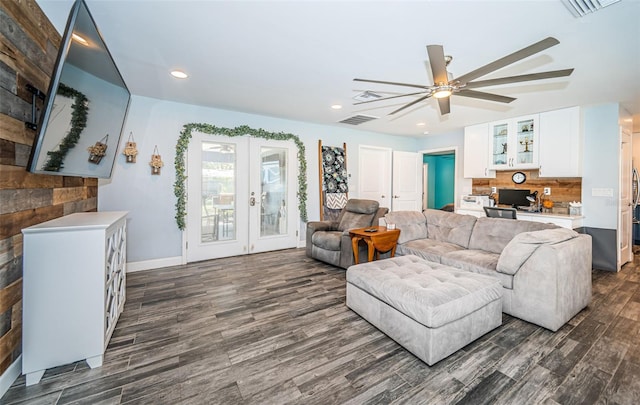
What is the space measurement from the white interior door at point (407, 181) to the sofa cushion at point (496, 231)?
2954 millimetres

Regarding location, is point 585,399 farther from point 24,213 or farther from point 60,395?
point 24,213

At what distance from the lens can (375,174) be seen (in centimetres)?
614

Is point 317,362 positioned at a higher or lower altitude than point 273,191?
lower

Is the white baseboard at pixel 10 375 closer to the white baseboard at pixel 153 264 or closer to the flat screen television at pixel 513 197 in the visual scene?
the white baseboard at pixel 153 264

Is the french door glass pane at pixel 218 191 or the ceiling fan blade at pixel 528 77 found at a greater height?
the ceiling fan blade at pixel 528 77

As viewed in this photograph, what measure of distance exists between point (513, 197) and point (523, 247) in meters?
3.04

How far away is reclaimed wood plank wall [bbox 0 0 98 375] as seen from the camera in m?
1.56

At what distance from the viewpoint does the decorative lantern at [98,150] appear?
90.2 inches

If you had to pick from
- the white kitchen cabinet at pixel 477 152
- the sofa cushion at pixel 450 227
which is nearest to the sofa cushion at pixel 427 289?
the sofa cushion at pixel 450 227

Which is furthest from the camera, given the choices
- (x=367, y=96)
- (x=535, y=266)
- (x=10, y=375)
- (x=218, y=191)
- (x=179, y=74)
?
(x=218, y=191)

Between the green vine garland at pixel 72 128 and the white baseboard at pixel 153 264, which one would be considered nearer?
the green vine garland at pixel 72 128

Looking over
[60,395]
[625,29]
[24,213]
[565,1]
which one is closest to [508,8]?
[565,1]

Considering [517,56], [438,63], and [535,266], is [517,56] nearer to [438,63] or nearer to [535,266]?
[438,63]

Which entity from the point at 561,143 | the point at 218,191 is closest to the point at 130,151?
the point at 218,191
